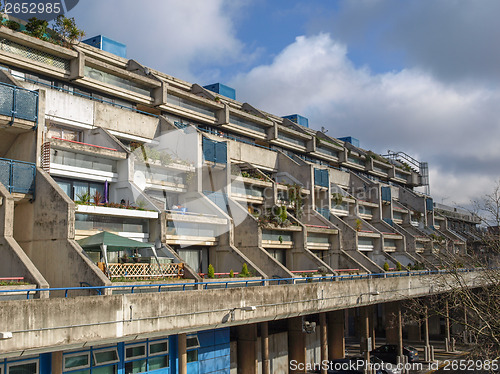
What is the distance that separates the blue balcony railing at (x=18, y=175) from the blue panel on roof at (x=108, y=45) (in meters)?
18.1

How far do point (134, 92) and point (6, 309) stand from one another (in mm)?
21695

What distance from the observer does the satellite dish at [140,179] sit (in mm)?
28766

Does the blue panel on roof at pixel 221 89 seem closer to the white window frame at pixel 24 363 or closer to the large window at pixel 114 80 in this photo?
the large window at pixel 114 80

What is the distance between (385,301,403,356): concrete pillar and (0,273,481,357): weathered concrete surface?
10977mm

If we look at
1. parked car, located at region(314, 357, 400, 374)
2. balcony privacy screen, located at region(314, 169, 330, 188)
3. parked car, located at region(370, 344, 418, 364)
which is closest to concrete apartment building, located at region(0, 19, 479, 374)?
balcony privacy screen, located at region(314, 169, 330, 188)

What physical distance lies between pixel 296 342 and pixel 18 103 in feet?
67.4

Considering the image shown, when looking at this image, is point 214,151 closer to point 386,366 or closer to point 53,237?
point 53,237

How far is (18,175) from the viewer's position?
2178 centimetres

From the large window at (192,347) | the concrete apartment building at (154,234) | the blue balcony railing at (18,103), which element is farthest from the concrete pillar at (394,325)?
the blue balcony railing at (18,103)

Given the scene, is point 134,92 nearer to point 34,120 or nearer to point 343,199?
point 34,120

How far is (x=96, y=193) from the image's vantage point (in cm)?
2698

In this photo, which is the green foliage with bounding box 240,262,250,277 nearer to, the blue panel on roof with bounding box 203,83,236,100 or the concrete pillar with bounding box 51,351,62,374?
the concrete pillar with bounding box 51,351,62,374

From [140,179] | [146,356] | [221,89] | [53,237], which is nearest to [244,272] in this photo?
[140,179]

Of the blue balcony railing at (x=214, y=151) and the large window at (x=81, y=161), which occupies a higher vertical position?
the blue balcony railing at (x=214, y=151)
